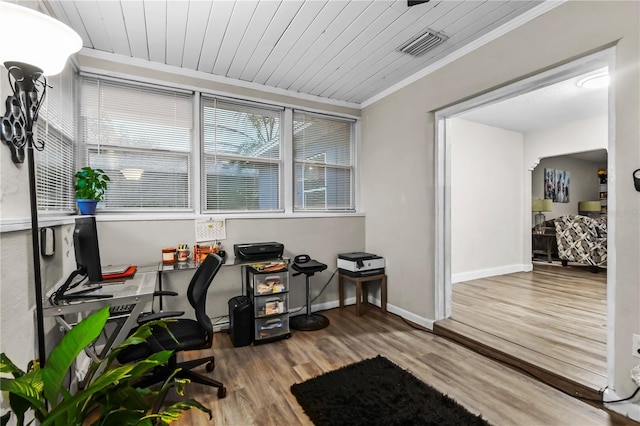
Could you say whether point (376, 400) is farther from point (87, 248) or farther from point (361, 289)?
point (87, 248)

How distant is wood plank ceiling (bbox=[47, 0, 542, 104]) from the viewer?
6.39 ft

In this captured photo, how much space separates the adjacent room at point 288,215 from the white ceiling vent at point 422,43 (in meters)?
0.02

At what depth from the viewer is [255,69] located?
2.82m

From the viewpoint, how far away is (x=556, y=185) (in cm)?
666

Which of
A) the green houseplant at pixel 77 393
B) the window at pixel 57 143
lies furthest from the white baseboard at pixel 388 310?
the green houseplant at pixel 77 393

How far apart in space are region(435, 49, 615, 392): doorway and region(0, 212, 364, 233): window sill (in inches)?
47.1

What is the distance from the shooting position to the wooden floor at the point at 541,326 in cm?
202

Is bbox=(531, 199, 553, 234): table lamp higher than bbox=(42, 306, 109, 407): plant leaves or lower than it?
higher

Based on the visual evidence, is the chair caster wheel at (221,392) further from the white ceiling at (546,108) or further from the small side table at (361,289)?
the white ceiling at (546,108)

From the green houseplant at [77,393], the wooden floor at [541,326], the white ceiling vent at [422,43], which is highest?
the white ceiling vent at [422,43]

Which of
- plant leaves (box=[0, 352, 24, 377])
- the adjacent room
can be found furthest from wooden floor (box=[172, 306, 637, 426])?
plant leaves (box=[0, 352, 24, 377])

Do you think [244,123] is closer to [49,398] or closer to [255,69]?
[255,69]

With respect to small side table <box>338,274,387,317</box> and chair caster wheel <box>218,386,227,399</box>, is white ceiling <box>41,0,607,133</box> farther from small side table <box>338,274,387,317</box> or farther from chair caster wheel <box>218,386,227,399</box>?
chair caster wheel <box>218,386,227,399</box>

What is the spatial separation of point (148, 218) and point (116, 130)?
844 mm
